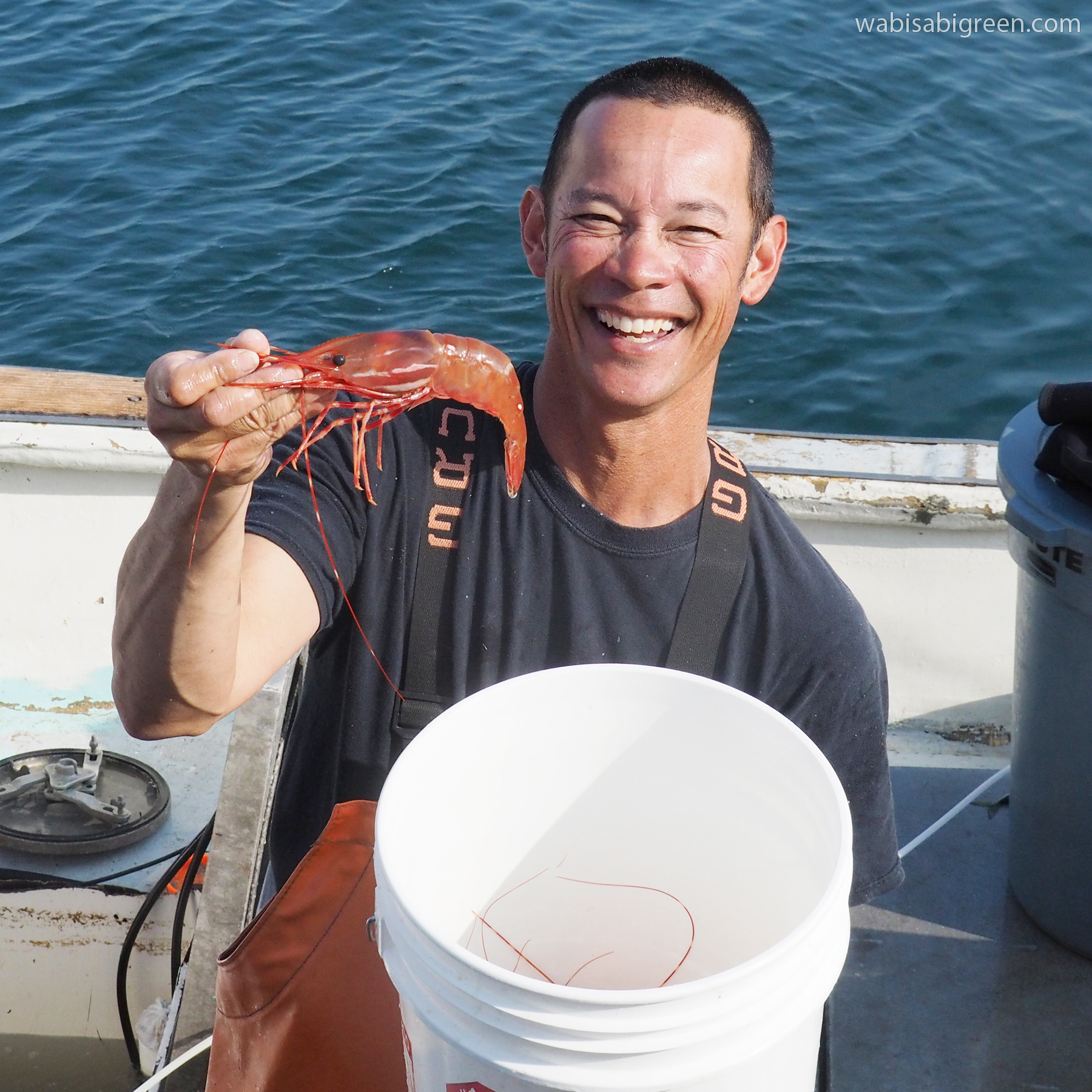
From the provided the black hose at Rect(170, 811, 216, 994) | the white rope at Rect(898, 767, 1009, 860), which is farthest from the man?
the white rope at Rect(898, 767, 1009, 860)

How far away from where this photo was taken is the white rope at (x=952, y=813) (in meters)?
3.18

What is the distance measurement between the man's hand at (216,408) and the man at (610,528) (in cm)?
49

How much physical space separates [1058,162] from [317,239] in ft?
16.7

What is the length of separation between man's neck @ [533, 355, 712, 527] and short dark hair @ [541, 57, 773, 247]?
40 cm

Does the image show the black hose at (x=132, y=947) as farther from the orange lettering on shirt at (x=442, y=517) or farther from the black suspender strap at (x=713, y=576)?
the black suspender strap at (x=713, y=576)

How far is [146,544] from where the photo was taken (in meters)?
1.78

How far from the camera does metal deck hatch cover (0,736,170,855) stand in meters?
3.26

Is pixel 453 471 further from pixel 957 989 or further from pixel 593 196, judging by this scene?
pixel 957 989

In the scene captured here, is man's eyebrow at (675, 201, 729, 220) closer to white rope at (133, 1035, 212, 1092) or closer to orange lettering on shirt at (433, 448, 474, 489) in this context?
orange lettering on shirt at (433, 448, 474, 489)

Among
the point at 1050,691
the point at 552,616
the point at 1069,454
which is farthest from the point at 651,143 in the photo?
the point at 1050,691

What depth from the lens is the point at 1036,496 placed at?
2.57m

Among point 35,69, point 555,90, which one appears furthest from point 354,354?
point 35,69

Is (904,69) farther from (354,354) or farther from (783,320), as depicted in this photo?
(354,354)

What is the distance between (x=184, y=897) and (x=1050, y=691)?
197 cm
